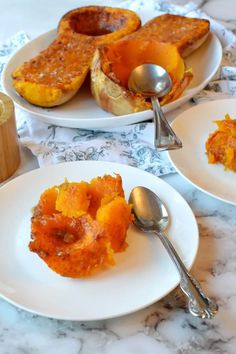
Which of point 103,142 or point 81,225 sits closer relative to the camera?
point 81,225

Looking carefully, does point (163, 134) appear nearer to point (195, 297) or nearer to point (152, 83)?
point (152, 83)

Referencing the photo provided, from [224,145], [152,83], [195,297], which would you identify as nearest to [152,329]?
[195,297]

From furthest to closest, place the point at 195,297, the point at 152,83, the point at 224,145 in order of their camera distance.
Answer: the point at 152,83 → the point at 224,145 → the point at 195,297

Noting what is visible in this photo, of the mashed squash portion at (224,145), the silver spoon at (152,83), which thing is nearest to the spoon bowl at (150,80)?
the silver spoon at (152,83)

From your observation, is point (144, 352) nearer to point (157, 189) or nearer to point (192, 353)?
point (192, 353)

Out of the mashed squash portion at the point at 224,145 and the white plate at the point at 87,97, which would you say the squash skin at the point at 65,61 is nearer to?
the white plate at the point at 87,97

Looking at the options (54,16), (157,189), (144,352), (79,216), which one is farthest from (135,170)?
(54,16)

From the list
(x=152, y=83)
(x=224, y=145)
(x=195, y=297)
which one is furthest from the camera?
(x=152, y=83)
